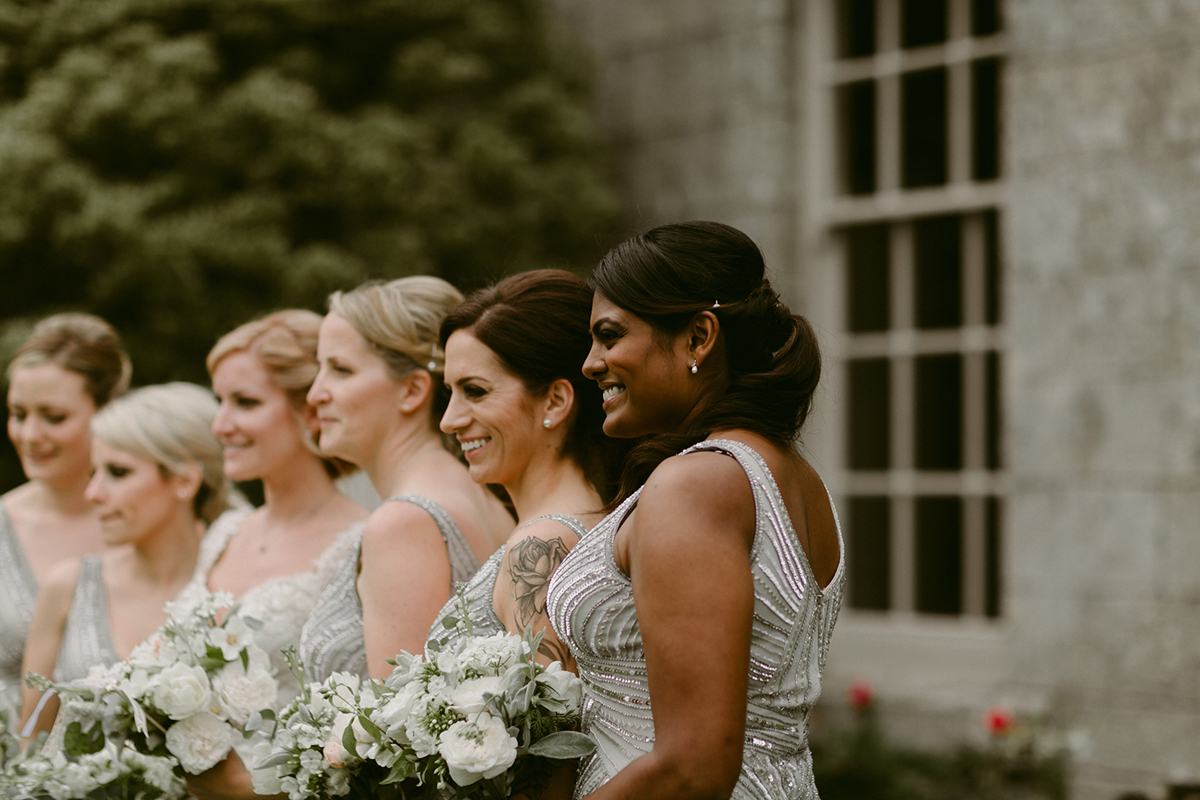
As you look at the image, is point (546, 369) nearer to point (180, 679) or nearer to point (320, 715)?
point (320, 715)

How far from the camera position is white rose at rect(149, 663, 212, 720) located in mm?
2873

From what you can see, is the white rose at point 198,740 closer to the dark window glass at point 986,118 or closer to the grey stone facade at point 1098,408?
the grey stone facade at point 1098,408

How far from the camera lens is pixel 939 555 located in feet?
23.1

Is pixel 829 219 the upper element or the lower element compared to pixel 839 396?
upper

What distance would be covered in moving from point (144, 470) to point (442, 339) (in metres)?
1.77

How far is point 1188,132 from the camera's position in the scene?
19.2 feet

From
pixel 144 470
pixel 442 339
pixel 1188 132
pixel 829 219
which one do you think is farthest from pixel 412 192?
pixel 442 339

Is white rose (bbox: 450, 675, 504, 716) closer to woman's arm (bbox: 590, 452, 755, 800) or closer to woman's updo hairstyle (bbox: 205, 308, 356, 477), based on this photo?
woman's arm (bbox: 590, 452, 755, 800)

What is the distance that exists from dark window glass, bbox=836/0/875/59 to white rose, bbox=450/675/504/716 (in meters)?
5.97

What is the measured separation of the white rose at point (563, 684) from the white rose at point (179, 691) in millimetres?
1043

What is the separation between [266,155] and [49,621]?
3.92 meters

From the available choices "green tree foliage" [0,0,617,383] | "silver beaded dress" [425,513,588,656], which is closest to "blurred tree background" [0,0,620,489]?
"green tree foliage" [0,0,617,383]

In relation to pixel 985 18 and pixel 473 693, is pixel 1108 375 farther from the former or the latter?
pixel 473 693

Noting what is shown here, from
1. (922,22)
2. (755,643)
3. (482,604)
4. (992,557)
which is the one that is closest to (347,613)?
(482,604)
